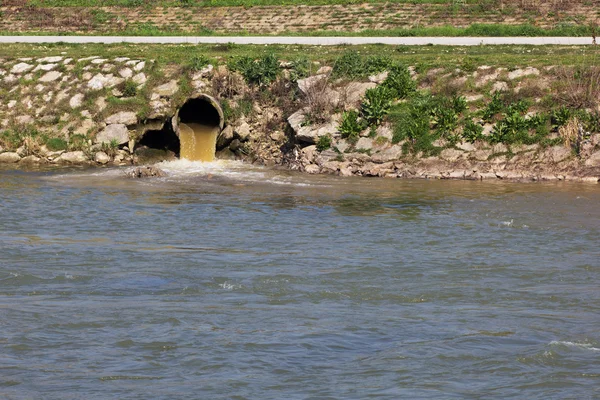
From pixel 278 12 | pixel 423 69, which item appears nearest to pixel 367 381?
pixel 423 69

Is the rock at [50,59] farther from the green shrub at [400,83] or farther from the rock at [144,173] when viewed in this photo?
the green shrub at [400,83]

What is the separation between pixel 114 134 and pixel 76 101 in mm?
2489

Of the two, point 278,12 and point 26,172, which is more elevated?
point 278,12

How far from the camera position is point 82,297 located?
579 inches

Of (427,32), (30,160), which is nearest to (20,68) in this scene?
(30,160)

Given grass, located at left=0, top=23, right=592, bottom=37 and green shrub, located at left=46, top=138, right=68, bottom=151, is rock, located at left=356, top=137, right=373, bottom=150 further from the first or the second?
grass, located at left=0, top=23, right=592, bottom=37

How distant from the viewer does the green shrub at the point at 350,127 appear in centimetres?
2980

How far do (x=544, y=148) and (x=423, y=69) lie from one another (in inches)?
219

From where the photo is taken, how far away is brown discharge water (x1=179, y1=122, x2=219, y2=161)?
3094 centimetres

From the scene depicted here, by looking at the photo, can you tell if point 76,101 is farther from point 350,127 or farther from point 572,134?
point 572,134

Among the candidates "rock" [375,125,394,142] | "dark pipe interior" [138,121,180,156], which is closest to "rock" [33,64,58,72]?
"dark pipe interior" [138,121,180,156]

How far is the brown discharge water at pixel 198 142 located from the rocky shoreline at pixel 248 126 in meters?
0.41

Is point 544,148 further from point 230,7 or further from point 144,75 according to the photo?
point 230,7

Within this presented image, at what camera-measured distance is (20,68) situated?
35125 millimetres
